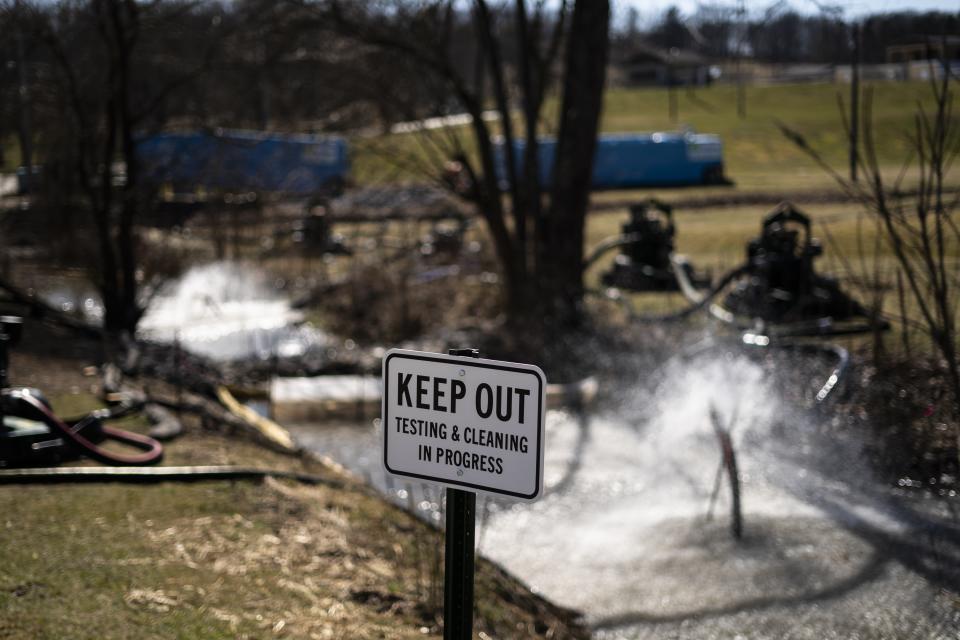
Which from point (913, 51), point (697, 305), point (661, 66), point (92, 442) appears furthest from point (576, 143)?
point (92, 442)

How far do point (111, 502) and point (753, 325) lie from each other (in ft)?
24.6

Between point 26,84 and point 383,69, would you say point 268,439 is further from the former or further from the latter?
point 383,69

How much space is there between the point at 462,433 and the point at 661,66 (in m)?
20.4

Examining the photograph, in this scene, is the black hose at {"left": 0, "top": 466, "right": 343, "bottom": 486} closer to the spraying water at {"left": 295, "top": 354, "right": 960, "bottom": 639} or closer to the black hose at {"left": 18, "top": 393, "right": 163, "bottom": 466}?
the black hose at {"left": 18, "top": 393, "right": 163, "bottom": 466}

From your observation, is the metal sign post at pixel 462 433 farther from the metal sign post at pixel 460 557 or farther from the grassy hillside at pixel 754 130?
the grassy hillside at pixel 754 130

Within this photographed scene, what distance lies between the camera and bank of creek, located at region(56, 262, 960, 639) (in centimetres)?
629

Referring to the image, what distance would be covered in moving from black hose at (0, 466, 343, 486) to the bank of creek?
1.18 m

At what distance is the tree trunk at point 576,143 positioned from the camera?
51.9ft

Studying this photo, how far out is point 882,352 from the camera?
927cm

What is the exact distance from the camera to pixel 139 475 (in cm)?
713

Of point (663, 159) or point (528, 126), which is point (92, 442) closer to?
point (528, 126)

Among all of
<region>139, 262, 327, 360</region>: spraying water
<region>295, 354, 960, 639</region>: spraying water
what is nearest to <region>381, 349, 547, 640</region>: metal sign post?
<region>295, 354, 960, 639</region>: spraying water

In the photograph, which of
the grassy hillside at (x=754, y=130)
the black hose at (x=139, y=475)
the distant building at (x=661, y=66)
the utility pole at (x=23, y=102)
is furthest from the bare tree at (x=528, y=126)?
the black hose at (x=139, y=475)

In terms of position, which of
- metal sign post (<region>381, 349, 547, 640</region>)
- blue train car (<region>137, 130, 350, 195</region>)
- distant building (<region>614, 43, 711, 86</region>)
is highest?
distant building (<region>614, 43, 711, 86</region>)
